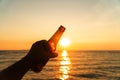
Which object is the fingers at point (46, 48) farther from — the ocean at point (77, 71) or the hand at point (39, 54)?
the ocean at point (77, 71)

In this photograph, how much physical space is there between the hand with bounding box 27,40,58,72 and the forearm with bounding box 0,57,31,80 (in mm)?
73

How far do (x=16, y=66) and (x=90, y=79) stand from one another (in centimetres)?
3075

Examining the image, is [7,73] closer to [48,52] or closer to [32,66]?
[32,66]

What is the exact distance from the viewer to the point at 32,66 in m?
1.67

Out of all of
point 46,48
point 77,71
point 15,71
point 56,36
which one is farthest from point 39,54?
point 77,71

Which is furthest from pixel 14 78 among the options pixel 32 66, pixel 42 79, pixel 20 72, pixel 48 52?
pixel 42 79

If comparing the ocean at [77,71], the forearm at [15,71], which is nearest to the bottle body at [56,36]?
the forearm at [15,71]

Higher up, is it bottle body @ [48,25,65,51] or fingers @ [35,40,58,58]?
bottle body @ [48,25,65,51]

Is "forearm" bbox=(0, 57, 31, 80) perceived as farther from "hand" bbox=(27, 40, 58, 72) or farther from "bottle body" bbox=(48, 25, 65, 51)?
"bottle body" bbox=(48, 25, 65, 51)

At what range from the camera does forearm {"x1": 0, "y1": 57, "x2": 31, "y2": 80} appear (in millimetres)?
1541

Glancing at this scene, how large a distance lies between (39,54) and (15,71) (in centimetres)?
20

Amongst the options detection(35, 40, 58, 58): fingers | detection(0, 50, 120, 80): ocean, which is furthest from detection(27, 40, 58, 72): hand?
detection(0, 50, 120, 80): ocean

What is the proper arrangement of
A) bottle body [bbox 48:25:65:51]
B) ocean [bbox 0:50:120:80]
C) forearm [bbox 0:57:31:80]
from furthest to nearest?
ocean [bbox 0:50:120:80] < bottle body [bbox 48:25:65:51] < forearm [bbox 0:57:31:80]

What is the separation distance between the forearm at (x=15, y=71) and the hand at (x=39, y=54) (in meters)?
0.07
